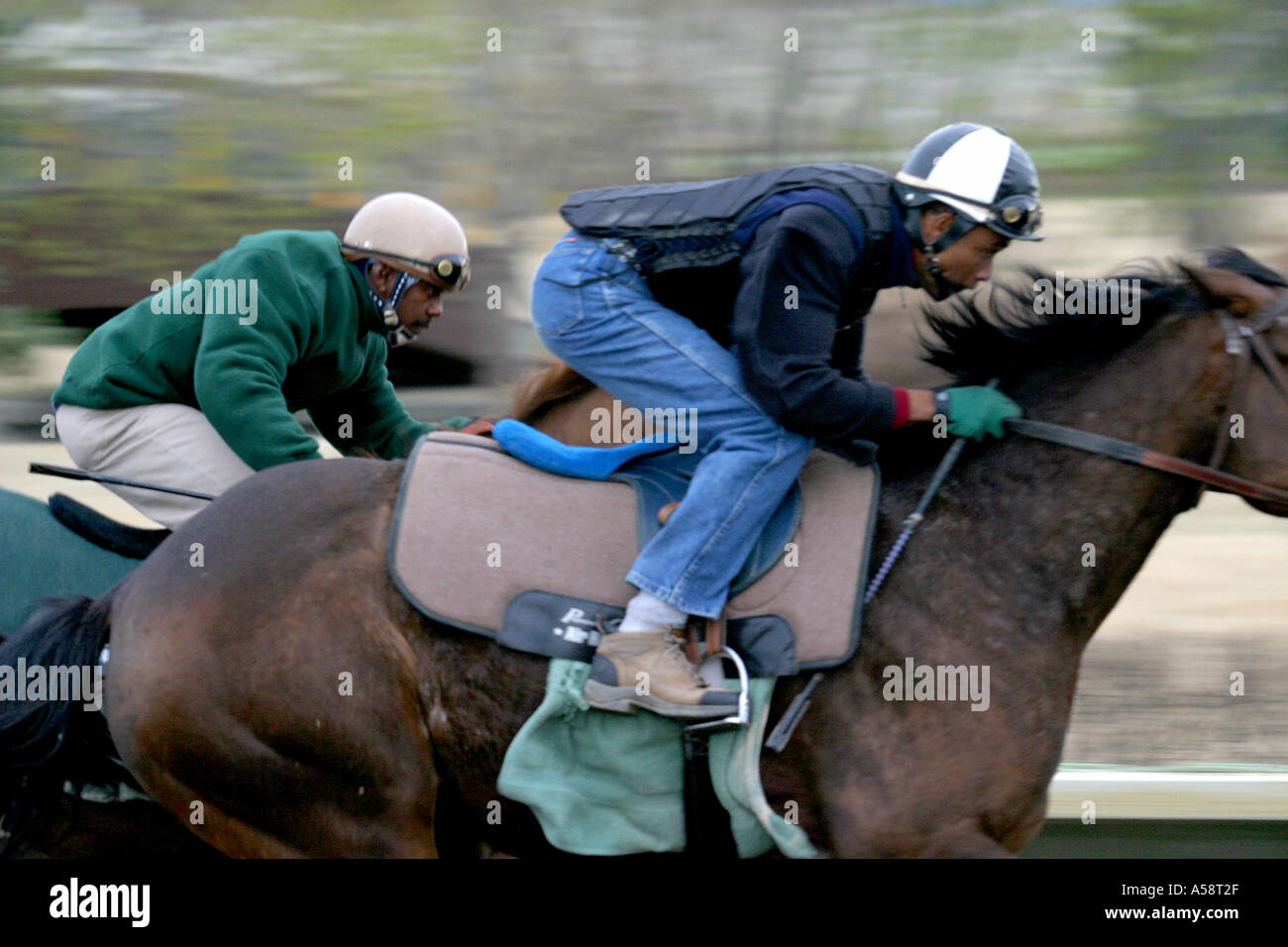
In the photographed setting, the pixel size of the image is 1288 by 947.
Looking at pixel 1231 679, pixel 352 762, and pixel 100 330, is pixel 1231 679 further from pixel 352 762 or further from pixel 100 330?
Result: pixel 100 330

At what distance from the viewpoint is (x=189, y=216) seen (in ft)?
22.2

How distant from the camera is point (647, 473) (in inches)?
128

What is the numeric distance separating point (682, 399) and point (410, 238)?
0.95m

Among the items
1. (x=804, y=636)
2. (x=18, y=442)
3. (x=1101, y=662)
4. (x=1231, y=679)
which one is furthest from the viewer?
(x=18, y=442)

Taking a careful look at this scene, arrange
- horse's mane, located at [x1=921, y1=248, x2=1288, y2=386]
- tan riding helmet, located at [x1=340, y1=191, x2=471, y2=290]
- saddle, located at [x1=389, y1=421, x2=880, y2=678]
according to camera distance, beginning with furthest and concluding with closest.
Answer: tan riding helmet, located at [x1=340, y1=191, x2=471, y2=290], horse's mane, located at [x1=921, y1=248, x2=1288, y2=386], saddle, located at [x1=389, y1=421, x2=880, y2=678]

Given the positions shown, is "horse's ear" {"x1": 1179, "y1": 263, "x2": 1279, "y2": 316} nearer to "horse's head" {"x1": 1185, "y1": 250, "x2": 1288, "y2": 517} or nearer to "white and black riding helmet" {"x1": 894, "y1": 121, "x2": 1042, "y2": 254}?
"horse's head" {"x1": 1185, "y1": 250, "x2": 1288, "y2": 517}

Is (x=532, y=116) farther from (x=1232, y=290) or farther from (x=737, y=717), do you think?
(x=737, y=717)

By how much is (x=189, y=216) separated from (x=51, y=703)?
4072 millimetres

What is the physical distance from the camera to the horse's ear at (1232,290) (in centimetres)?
313

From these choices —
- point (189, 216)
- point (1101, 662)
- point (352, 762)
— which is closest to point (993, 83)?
point (1101, 662)

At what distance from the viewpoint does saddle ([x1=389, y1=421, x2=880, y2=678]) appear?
10.00ft

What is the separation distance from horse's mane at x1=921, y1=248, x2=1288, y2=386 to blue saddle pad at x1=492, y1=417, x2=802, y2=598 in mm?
556

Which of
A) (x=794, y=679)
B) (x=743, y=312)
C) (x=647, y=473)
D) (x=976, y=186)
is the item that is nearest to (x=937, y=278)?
(x=976, y=186)

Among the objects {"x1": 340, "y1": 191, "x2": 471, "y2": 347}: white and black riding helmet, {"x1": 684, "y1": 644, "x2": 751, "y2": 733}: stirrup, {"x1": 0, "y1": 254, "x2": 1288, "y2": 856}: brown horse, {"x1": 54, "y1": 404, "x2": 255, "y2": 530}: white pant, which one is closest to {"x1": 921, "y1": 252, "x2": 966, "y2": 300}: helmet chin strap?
{"x1": 0, "y1": 254, "x2": 1288, "y2": 856}: brown horse
